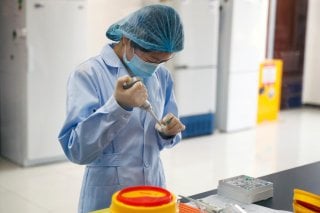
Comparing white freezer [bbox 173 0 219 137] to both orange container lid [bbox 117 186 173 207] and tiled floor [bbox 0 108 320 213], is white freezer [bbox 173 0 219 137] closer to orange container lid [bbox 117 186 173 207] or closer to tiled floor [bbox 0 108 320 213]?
tiled floor [bbox 0 108 320 213]

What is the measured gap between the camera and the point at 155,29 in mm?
1544

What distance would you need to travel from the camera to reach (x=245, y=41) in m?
5.79

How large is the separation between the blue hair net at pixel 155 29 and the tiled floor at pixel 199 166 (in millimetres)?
2048

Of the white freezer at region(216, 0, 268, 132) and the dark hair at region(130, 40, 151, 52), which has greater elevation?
the dark hair at region(130, 40, 151, 52)

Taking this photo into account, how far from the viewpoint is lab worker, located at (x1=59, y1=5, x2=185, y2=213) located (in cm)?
148

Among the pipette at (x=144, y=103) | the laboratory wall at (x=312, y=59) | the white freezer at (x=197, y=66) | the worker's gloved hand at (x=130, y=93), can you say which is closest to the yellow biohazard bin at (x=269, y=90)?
the white freezer at (x=197, y=66)

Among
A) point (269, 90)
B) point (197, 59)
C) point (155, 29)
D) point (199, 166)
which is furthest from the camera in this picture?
point (269, 90)

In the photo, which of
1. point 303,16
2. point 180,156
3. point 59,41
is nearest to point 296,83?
point 303,16

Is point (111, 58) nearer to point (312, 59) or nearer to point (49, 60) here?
point (49, 60)

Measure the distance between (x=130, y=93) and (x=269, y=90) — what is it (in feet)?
17.9

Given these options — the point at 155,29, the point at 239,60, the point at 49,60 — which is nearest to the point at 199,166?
the point at 49,60

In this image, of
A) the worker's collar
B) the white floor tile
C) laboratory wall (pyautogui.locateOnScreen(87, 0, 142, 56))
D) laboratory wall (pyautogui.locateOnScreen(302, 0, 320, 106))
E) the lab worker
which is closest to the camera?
the lab worker

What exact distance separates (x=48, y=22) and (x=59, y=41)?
0.64 feet

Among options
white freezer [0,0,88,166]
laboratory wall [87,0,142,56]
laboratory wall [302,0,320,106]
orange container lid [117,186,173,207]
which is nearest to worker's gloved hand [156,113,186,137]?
orange container lid [117,186,173,207]
